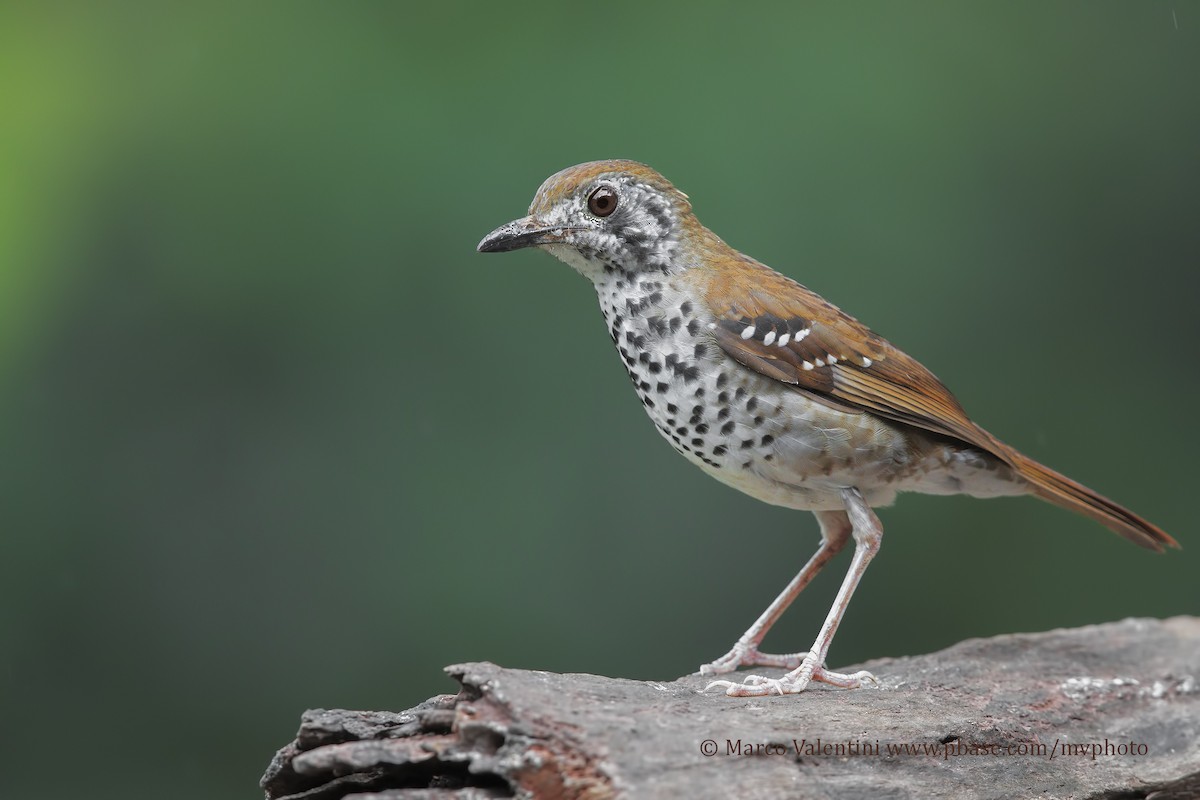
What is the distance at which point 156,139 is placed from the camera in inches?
213

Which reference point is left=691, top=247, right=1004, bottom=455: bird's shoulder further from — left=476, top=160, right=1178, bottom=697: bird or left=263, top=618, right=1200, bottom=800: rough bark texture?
left=263, top=618, right=1200, bottom=800: rough bark texture

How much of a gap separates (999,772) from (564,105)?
11.1ft

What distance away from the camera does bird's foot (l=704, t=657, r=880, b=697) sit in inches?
146

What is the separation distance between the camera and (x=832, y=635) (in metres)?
3.92

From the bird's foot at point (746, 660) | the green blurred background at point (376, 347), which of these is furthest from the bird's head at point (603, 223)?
the bird's foot at point (746, 660)

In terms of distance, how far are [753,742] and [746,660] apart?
1410 mm

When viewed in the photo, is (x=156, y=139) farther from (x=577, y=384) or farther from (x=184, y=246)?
(x=577, y=384)

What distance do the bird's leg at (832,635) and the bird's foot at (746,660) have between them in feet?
1.22

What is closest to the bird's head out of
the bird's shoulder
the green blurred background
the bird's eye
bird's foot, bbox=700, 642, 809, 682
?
the bird's eye

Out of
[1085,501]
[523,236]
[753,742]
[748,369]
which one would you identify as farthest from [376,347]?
[1085,501]

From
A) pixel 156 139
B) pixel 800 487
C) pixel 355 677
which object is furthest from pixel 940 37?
pixel 355 677

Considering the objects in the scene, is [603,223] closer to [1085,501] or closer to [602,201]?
[602,201]

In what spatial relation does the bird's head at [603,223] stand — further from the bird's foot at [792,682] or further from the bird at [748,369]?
the bird's foot at [792,682]

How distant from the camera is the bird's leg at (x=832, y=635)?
12.4 feet
